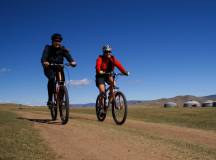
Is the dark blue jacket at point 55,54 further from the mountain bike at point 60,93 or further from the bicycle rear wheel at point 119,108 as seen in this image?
the bicycle rear wheel at point 119,108

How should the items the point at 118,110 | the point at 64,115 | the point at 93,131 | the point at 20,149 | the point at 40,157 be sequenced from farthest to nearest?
the point at 118,110 → the point at 64,115 → the point at 93,131 → the point at 20,149 → the point at 40,157

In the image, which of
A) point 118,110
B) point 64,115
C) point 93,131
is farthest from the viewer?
point 118,110

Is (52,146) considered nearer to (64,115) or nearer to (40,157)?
(40,157)

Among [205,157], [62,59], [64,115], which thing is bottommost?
[205,157]

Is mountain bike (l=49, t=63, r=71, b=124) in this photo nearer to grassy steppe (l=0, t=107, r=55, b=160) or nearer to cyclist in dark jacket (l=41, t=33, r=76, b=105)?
cyclist in dark jacket (l=41, t=33, r=76, b=105)

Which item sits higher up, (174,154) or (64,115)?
(64,115)

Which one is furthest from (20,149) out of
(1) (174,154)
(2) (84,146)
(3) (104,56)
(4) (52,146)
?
(3) (104,56)

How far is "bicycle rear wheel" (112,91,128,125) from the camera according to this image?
542 inches

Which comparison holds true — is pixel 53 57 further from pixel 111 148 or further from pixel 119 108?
pixel 111 148

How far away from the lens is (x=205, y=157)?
7691 mm

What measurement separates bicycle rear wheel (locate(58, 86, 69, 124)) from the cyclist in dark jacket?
0.55m

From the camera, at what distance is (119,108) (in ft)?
46.3

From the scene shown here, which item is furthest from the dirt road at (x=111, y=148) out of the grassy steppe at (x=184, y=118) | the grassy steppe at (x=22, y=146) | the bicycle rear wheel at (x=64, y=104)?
the grassy steppe at (x=184, y=118)

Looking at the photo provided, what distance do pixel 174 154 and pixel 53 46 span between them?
7.01 metres
